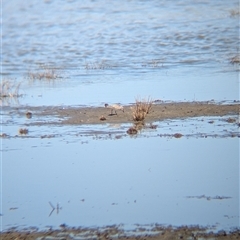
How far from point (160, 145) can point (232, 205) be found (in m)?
3.13

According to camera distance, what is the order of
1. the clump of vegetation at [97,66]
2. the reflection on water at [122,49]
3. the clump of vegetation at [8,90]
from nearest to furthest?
the reflection on water at [122,49] < the clump of vegetation at [8,90] < the clump of vegetation at [97,66]

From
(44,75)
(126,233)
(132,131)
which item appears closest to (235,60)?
(44,75)

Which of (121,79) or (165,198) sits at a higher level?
(121,79)

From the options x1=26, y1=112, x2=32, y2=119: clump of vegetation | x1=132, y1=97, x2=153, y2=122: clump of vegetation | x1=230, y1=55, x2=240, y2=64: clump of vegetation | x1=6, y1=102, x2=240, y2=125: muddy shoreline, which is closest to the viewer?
x1=132, y1=97, x2=153, y2=122: clump of vegetation

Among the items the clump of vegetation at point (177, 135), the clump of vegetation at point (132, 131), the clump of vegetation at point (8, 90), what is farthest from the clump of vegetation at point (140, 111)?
the clump of vegetation at point (8, 90)

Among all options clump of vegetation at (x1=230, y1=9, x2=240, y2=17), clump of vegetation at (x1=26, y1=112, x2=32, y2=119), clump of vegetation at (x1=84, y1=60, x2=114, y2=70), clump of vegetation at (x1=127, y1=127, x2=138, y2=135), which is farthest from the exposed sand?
clump of vegetation at (x1=230, y1=9, x2=240, y2=17)

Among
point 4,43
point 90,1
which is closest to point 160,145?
point 4,43

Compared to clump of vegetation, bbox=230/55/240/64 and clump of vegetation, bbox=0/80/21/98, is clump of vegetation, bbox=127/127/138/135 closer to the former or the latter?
clump of vegetation, bbox=0/80/21/98

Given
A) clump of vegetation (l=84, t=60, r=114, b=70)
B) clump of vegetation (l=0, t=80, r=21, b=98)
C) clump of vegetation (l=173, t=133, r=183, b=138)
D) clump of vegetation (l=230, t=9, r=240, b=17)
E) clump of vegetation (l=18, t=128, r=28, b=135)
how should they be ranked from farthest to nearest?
clump of vegetation (l=230, t=9, r=240, b=17) < clump of vegetation (l=84, t=60, r=114, b=70) < clump of vegetation (l=0, t=80, r=21, b=98) < clump of vegetation (l=18, t=128, r=28, b=135) < clump of vegetation (l=173, t=133, r=183, b=138)

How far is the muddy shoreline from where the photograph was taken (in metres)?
13.8

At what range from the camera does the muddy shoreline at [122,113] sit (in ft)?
45.3

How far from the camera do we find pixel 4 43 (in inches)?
1152

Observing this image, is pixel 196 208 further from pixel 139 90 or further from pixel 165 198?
pixel 139 90

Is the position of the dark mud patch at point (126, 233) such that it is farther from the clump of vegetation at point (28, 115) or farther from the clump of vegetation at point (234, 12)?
the clump of vegetation at point (234, 12)
